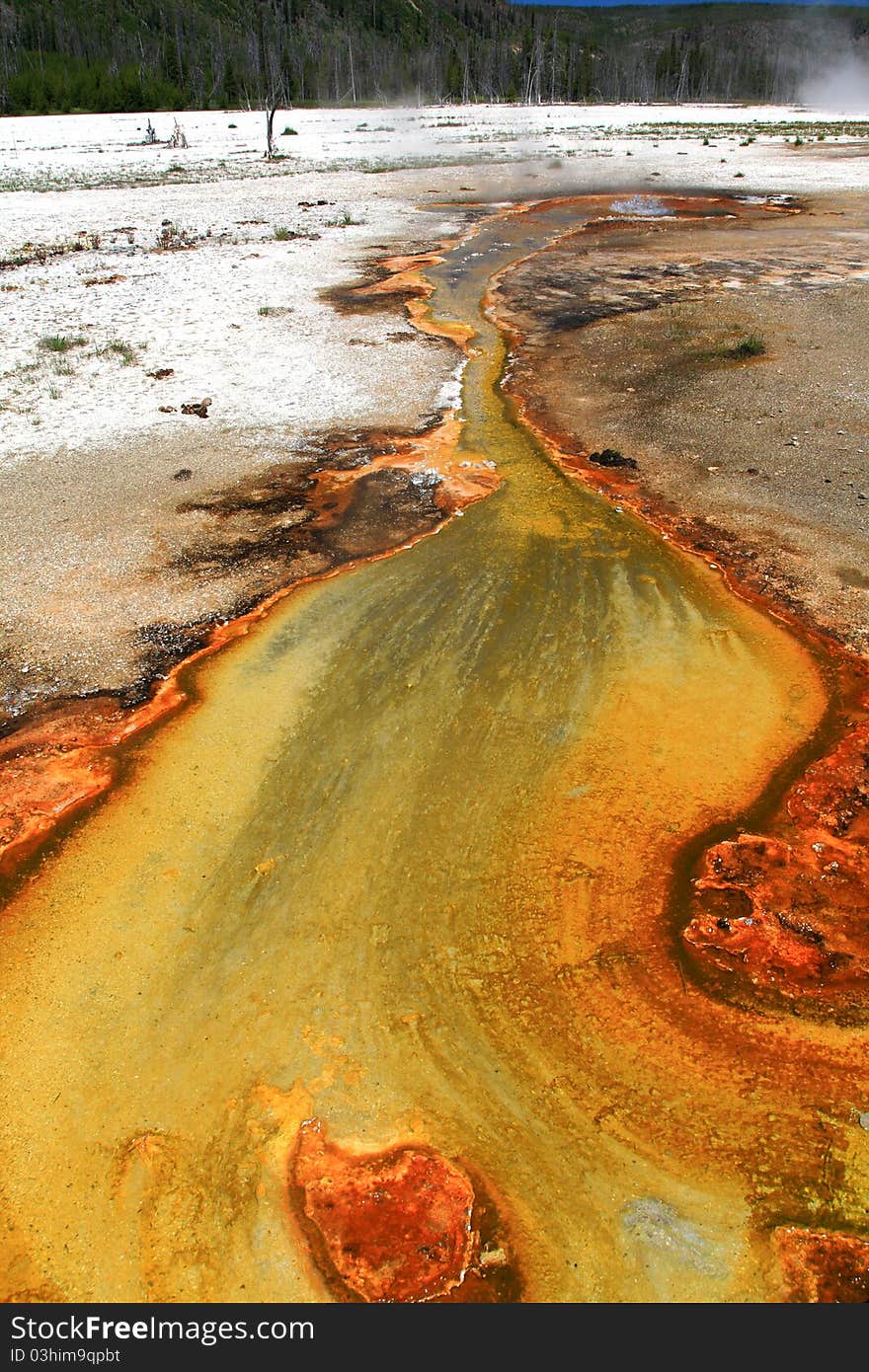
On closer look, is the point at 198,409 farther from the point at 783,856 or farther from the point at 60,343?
the point at 783,856

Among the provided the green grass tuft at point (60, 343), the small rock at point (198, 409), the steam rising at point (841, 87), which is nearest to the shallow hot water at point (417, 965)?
the small rock at point (198, 409)

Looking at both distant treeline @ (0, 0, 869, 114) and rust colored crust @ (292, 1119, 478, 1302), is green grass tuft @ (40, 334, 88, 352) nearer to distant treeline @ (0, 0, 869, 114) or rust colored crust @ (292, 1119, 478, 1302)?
rust colored crust @ (292, 1119, 478, 1302)

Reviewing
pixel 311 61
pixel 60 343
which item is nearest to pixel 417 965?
pixel 60 343

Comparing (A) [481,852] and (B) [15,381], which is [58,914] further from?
(B) [15,381]

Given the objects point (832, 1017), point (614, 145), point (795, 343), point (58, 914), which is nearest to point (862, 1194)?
point (832, 1017)
